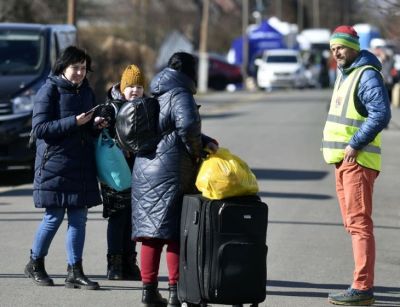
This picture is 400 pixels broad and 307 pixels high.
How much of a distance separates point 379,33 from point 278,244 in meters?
49.5

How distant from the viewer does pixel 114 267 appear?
29.2ft

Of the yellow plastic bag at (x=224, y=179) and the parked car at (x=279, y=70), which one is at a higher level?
the yellow plastic bag at (x=224, y=179)

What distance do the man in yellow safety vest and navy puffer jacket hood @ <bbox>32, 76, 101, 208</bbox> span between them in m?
1.65

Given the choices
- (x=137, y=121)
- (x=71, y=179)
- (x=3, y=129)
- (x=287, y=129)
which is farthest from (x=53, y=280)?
(x=287, y=129)

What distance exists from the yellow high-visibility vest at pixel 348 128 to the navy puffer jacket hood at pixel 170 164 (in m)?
1.09

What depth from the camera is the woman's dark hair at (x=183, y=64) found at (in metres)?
7.49

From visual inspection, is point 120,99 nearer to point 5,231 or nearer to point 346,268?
point 346,268

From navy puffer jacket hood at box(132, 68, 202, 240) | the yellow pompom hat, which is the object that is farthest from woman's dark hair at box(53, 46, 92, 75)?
navy puffer jacket hood at box(132, 68, 202, 240)

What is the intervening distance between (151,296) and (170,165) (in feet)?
2.85

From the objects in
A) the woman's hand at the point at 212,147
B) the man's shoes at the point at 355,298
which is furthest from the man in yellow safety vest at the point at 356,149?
the woman's hand at the point at 212,147

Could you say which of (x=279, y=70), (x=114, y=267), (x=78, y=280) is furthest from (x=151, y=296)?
(x=279, y=70)

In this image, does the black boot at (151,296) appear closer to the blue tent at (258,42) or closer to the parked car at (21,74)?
the parked car at (21,74)

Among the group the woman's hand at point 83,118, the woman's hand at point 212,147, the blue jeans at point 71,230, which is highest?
the woman's hand at point 83,118

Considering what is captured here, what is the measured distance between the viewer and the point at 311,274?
937 centimetres
